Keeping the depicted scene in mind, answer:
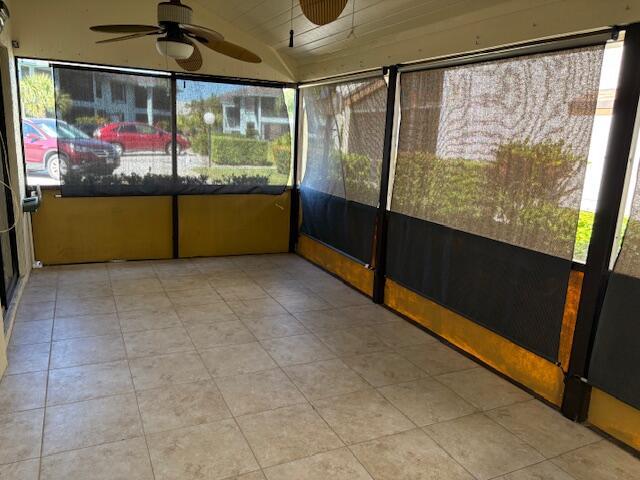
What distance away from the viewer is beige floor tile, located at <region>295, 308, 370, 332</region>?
380cm

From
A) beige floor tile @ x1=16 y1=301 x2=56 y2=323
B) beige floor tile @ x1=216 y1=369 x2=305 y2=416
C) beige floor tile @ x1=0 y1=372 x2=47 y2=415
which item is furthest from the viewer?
beige floor tile @ x1=16 y1=301 x2=56 y2=323

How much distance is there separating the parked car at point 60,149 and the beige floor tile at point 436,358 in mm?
3614

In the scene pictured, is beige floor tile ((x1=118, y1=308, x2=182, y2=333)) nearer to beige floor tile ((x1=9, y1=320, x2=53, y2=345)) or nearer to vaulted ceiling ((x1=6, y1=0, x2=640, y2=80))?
beige floor tile ((x1=9, y1=320, x2=53, y2=345))

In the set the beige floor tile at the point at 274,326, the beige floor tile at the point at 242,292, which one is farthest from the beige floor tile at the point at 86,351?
the beige floor tile at the point at 242,292

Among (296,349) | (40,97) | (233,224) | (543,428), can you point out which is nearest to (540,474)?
(543,428)

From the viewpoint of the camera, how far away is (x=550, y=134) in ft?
8.78

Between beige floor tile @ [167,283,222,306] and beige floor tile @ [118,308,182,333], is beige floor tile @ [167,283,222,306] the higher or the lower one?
the higher one

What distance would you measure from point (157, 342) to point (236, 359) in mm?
619

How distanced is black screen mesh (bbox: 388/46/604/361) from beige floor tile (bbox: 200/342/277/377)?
1354mm

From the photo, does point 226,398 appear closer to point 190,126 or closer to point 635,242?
point 635,242

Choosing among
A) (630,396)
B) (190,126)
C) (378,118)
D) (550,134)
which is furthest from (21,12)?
(630,396)

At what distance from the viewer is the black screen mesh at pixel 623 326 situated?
7.54 feet

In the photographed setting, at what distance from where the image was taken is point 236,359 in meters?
3.20

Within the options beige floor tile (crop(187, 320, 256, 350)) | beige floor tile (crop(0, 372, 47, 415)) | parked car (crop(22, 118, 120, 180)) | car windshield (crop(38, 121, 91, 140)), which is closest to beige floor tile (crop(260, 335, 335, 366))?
beige floor tile (crop(187, 320, 256, 350))
